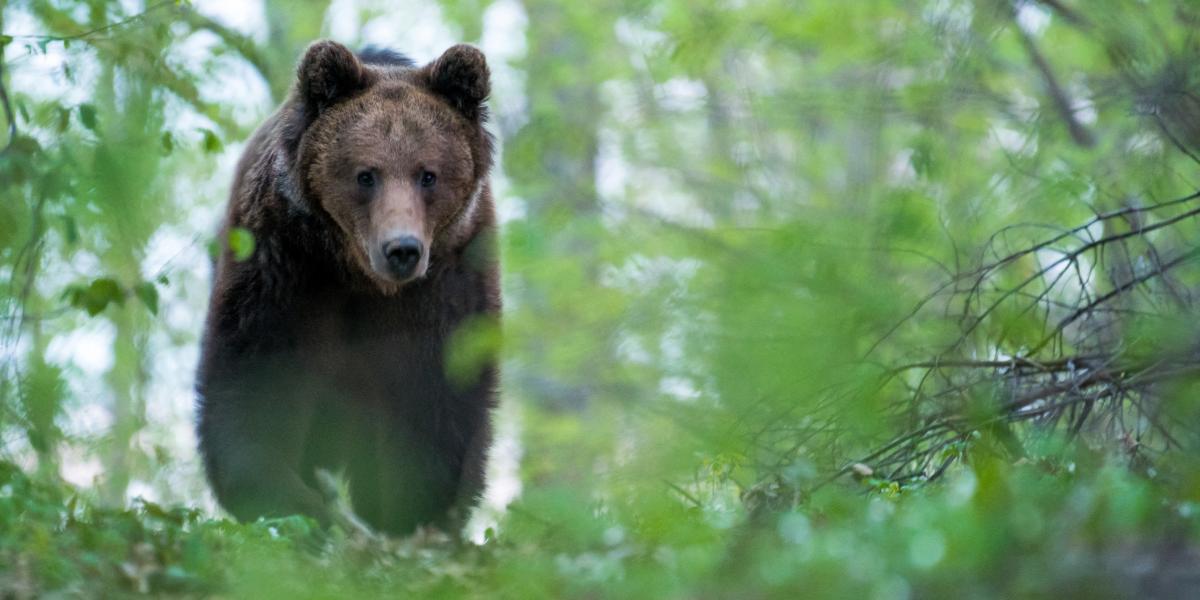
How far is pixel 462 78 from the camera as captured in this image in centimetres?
687

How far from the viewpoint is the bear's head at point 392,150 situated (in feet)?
21.0

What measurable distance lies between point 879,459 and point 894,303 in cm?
193

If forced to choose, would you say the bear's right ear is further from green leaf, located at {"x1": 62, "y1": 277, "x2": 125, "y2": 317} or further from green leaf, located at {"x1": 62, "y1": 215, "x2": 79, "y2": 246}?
green leaf, located at {"x1": 62, "y1": 277, "x2": 125, "y2": 317}

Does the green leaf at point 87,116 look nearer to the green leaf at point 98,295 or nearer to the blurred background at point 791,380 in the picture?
the blurred background at point 791,380

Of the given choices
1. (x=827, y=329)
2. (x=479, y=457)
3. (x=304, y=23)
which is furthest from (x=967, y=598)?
(x=304, y=23)

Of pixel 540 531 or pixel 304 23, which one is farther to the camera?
pixel 304 23

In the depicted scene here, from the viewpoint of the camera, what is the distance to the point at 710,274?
4.72 metres

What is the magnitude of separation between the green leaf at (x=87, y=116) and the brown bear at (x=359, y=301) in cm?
130

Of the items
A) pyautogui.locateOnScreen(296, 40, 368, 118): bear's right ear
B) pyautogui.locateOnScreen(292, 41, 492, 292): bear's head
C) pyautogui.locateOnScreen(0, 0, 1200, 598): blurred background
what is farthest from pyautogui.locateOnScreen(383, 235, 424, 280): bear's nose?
pyautogui.locateOnScreen(296, 40, 368, 118): bear's right ear

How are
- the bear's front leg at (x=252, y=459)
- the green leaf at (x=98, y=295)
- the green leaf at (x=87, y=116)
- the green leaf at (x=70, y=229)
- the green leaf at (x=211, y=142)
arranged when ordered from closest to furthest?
the green leaf at (x=98, y=295)
the green leaf at (x=70, y=229)
the green leaf at (x=87, y=116)
the green leaf at (x=211, y=142)
the bear's front leg at (x=252, y=459)

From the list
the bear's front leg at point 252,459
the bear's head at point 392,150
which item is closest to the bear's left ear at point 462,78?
the bear's head at point 392,150

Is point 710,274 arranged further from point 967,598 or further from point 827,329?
point 967,598

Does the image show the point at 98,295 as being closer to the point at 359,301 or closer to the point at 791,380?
the point at 359,301

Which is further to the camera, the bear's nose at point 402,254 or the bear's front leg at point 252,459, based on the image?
the bear's front leg at point 252,459
